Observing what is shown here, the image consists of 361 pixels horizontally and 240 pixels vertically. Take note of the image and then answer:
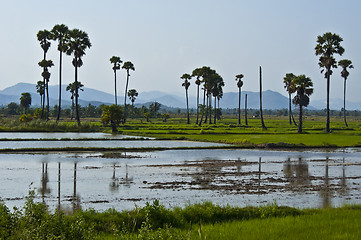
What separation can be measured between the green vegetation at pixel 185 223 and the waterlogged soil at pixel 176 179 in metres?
1.32

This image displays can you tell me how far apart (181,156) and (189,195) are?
1668 centimetres

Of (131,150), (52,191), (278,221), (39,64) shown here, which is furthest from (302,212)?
(39,64)

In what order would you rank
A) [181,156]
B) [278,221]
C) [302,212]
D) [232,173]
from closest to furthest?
[278,221] < [302,212] < [232,173] < [181,156]

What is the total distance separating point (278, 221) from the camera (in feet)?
38.5

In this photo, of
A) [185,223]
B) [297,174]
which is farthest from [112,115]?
[185,223]

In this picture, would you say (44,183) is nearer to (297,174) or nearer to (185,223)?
(185,223)

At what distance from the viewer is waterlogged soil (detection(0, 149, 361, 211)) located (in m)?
16.7

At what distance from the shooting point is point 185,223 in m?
12.1

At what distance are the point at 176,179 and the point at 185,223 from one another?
994cm

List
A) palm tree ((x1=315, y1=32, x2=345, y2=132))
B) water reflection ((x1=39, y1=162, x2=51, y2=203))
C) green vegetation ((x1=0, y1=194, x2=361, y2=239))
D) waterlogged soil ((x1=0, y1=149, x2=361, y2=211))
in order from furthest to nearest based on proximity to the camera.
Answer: palm tree ((x1=315, y1=32, x2=345, y2=132)) < water reflection ((x1=39, y1=162, x2=51, y2=203)) < waterlogged soil ((x1=0, y1=149, x2=361, y2=211)) < green vegetation ((x1=0, y1=194, x2=361, y2=239))

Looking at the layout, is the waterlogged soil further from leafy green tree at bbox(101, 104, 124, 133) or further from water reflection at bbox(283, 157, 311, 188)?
leafy green tree at bbox(101, 104, 124, 133)

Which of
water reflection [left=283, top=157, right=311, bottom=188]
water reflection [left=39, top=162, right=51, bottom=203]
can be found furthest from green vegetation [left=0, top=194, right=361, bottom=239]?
water reflection [left=283, top=157, right=311, bottom=188]

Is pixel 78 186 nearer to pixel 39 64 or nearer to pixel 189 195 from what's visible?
pixel 189 195

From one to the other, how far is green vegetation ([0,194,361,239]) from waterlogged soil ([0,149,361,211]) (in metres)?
1.32
